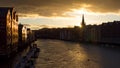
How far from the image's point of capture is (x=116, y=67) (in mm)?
64125

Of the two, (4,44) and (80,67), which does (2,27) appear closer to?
(4,44)

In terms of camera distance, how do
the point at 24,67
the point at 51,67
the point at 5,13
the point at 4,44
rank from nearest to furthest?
1. the point at 24,67
2. the point at 51,67
3. the point at 4,44
4. the point at 5,13

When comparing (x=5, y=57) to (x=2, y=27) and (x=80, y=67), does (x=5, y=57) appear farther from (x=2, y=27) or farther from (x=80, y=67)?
(x=80, y=67)

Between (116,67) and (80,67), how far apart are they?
675cm

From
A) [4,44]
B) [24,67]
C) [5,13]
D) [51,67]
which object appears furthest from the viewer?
[5,13]

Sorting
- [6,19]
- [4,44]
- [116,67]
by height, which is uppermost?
[6,19]

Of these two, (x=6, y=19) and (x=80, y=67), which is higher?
(x=6, y=19)

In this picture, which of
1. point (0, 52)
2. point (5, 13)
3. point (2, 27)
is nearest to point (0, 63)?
point (0, 52)

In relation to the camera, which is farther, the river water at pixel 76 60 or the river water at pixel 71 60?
the river water at pixel 76 60

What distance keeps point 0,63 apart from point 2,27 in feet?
24.1

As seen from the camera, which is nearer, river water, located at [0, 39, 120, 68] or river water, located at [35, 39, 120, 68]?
river water, located at [0, 39, 120, 68]

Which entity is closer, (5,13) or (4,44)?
(4,44)

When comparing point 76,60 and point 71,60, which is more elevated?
point 71,60

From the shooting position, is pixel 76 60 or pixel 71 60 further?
pixel 76 60
